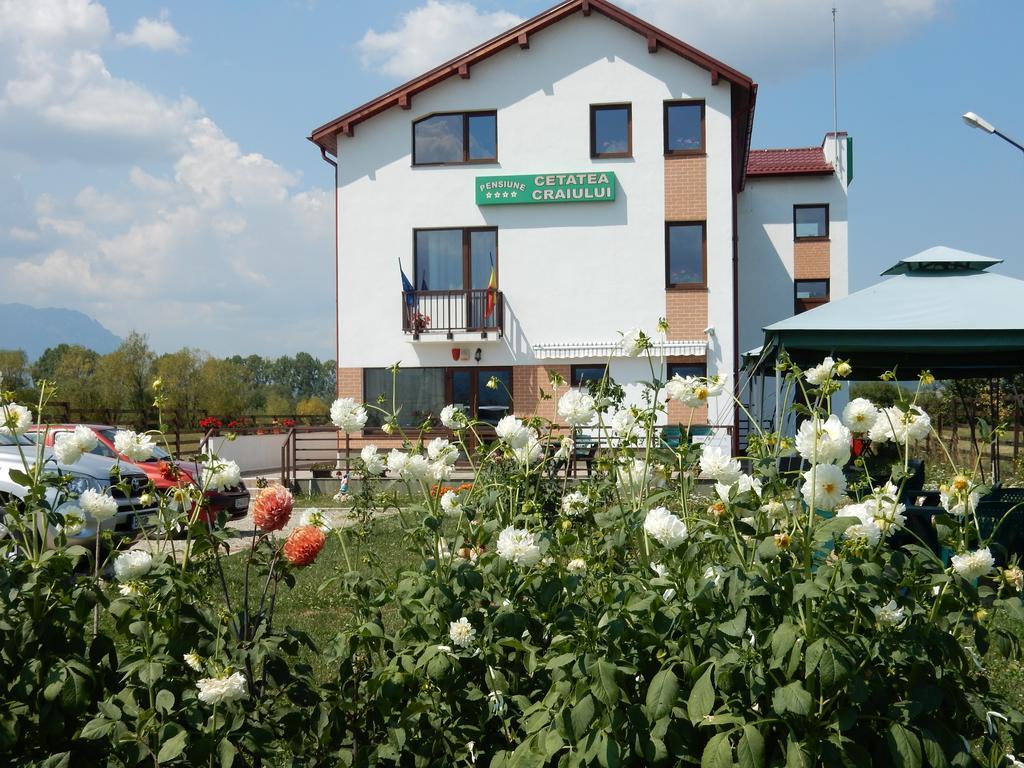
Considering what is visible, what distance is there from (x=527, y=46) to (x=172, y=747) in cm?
1817

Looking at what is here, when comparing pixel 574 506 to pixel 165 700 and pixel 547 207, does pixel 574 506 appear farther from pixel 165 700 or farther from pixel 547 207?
pixel 547 207

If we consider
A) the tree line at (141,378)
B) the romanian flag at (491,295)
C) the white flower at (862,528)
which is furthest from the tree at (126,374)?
the white flower at (862,528)

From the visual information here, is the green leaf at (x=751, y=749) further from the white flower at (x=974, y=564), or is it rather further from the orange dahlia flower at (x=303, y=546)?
the orange dahlia flower at (x=303, y=546)

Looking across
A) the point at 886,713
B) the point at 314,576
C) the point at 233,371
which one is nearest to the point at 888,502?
the point at 886,713

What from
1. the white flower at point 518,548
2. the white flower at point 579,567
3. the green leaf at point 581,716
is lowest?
the green leaf at point 581,716

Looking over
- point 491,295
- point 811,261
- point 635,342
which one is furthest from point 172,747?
point 811,261

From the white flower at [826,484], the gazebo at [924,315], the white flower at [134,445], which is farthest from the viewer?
the gazebo at [924,315]

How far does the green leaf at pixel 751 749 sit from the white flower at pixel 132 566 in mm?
1559

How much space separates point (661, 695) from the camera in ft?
6.68

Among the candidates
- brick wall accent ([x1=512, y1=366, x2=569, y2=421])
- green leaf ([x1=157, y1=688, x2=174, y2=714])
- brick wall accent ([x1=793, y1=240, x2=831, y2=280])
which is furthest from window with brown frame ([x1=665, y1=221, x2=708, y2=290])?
green leaf ([x1=157, y1=688, x2=174, y2=714])

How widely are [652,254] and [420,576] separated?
52.7ft

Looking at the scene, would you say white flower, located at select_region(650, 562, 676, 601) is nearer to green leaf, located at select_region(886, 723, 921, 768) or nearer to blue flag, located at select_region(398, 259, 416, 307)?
green leaf, located at select_region(886, 723, 921, 768)

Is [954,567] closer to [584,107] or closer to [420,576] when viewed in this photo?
[420,576]

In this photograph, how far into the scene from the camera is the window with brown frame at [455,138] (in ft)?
→ 61.4
